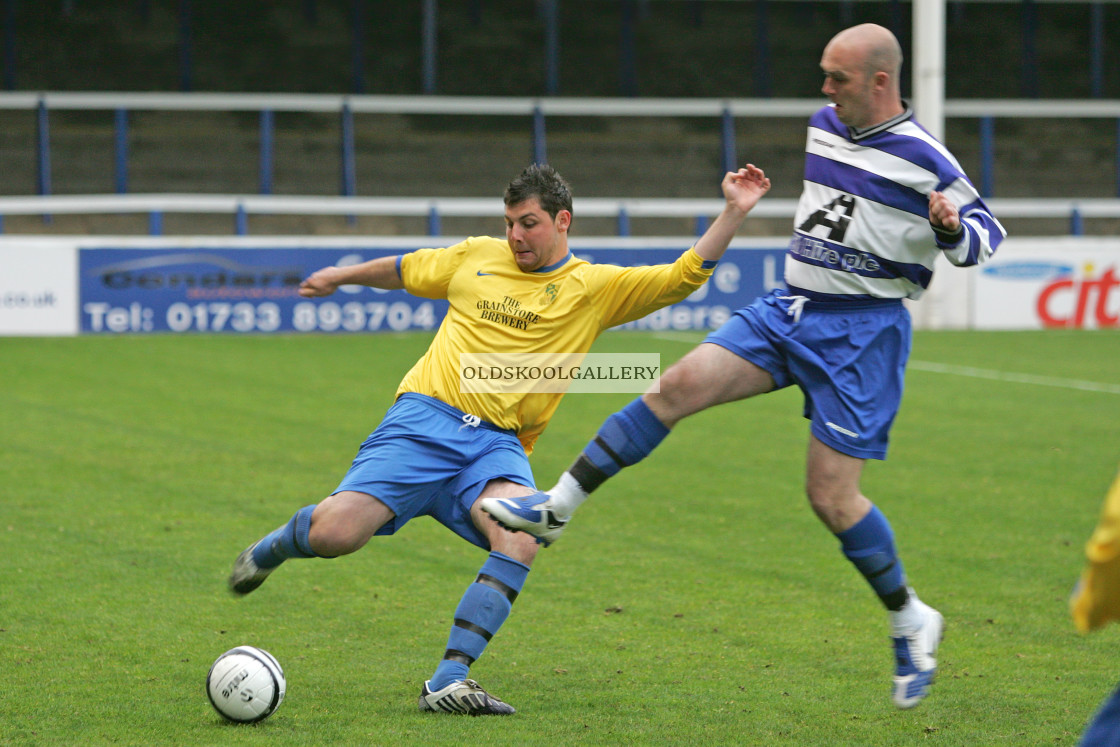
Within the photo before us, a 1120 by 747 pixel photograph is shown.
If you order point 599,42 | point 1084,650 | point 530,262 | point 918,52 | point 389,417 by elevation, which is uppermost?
point 599,42

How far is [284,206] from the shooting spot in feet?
71.2

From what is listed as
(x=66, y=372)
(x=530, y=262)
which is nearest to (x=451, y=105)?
(x=66, y=372)

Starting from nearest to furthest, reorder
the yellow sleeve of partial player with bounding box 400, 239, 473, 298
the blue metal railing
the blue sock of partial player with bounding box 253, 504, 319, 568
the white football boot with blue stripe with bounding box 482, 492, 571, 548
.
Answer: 1. the white football boot with blue stripe with bounding box 482, 492, 571, 548
2. the blue sock of partial player with bounding box 253, 504, 319, 568
3. the yellow sleeve of partial player with bounding box 400, 239, 473, 298
4. the blue metal railing

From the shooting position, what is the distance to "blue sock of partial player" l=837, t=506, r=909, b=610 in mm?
4117

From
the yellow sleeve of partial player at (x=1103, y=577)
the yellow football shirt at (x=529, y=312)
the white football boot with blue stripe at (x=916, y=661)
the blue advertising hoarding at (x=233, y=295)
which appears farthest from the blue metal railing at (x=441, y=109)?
the yellow sleeve of partial player at (x=1103, y=577)

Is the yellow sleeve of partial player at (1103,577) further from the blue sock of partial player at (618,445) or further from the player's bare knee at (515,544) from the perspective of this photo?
the player's bare knee at (515,544)

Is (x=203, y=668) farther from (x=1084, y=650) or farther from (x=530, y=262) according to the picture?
(x=1084, y=650)

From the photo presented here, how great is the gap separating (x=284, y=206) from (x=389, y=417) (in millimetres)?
17848

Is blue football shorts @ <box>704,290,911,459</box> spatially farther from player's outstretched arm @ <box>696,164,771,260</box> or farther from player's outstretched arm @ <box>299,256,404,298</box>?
player's outstretched arm @ <box>299,256,404,298</box>

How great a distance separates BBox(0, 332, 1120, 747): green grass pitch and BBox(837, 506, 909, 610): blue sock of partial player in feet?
1.28

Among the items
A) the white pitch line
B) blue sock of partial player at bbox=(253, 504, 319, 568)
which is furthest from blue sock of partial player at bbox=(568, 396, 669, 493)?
the white pitch line

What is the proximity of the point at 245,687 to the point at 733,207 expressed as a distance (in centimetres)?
218

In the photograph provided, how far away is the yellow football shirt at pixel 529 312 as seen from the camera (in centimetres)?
452

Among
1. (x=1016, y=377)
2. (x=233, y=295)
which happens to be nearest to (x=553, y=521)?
(x=1016, y=377)
